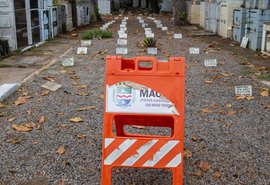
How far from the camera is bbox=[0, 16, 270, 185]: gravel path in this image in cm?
397

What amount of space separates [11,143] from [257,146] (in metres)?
2.78

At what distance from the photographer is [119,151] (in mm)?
3525

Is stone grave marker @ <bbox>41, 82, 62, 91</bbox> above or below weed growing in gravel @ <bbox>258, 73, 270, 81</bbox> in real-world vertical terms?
above

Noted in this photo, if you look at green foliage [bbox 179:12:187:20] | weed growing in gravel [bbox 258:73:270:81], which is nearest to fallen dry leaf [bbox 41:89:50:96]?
weed growing in gravel [bbox 258:73:270:81]

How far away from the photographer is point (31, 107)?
20.0 feet

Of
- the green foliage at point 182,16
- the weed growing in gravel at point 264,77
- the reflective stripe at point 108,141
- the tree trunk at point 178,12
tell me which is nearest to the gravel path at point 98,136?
the weed growing in gravel at point 264,77

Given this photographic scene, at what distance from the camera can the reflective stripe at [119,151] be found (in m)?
3.51

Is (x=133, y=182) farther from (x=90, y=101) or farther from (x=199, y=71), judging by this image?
(x=199, y=71)

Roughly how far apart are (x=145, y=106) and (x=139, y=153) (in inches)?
16.8

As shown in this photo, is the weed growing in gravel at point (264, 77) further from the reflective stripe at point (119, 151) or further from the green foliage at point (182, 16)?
Result: the green foliage at point (182, 16)

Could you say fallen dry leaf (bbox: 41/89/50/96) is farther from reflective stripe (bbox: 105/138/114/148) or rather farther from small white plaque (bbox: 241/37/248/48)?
small white plaque (bbox: 241/37/248/48)

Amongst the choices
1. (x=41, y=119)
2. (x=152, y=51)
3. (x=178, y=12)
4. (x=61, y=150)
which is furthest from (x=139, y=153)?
(x=178, y=12)

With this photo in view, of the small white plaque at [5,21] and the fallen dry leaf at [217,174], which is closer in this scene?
the fallen dry leaf at [217,174]

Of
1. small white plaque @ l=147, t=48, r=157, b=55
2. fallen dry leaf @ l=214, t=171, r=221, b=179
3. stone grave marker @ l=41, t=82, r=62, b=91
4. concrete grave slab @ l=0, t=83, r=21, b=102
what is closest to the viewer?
fallen dry leaf @ l=214, t=171, r=221, b=179
